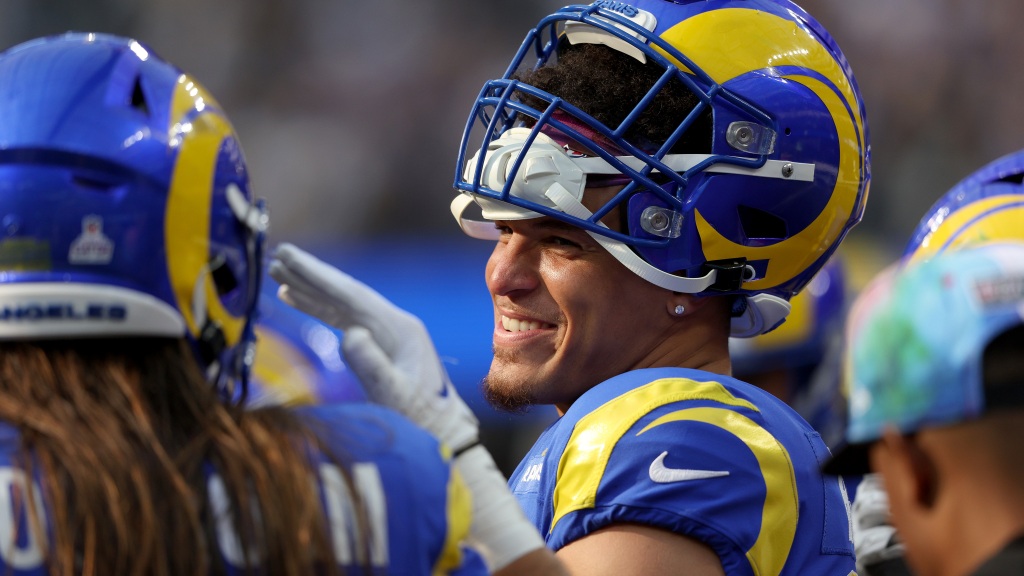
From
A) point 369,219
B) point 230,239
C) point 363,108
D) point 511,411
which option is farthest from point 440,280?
point 230,239

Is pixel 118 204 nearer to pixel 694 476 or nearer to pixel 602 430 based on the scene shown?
pixel 602 430

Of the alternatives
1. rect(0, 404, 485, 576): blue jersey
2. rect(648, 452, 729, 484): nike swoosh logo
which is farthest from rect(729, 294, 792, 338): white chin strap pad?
rect(0, 404, 485, 576): blue jersey

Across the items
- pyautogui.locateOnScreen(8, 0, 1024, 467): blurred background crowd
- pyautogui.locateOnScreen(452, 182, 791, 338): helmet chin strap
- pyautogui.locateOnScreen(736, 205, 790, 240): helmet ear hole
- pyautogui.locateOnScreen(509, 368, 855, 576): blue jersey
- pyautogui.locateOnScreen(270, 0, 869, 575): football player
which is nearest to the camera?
pyautogui.locateOnScreen(509, 368, 855, 576): blue jersey

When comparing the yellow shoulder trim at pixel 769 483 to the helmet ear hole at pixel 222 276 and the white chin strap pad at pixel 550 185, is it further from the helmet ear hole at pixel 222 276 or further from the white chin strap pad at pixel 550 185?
the helmet ear hole at pixel 222 276

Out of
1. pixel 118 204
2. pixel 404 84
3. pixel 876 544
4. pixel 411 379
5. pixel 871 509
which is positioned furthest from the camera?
pixel 404 84

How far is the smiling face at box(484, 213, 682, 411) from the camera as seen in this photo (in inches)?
101

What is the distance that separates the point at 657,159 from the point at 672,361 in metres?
0.42

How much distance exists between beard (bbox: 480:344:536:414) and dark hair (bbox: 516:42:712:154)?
53 centimetres

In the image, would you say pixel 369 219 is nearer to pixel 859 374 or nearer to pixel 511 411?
pixel 511 411

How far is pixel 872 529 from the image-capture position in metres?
2.85

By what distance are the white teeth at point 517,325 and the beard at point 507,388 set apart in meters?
0.05

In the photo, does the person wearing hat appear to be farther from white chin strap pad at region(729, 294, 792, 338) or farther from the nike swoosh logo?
white chin strap pad at region(729, 294, 792, 338)

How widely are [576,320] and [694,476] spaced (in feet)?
1.70

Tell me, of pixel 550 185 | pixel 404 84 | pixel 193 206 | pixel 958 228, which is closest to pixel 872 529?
pixel 958 228
